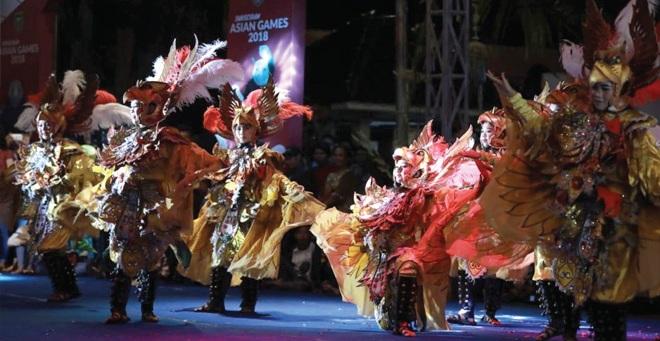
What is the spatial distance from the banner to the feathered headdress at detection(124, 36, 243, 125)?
7.52m

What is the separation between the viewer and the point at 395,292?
23.9 ft

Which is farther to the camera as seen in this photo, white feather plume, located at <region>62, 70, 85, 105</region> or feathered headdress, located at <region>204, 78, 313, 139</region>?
white feather plume, located at <region>62, 70, 85, 105</region>

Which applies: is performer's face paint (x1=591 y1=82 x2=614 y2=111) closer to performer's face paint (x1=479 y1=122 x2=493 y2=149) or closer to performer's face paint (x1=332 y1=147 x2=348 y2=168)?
performer's face paint (x1=479 y1=122 x2=493 y2=149)

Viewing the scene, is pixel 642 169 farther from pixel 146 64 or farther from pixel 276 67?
pixel 146 64

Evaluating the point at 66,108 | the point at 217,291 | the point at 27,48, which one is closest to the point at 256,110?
the point at 217,291

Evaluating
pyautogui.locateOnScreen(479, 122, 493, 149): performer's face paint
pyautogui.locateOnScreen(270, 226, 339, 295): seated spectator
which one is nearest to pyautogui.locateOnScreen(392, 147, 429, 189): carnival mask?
pyautogui.locateOnScreen(479, 122, 493, 149): performer's face paint

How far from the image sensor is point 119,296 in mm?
7508

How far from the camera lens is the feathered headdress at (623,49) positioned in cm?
561

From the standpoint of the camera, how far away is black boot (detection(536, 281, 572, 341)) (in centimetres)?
700

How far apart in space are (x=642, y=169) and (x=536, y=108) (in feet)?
1.91

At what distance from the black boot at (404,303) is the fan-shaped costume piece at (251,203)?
130 centimetres

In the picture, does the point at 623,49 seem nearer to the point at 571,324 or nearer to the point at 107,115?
the point at 571,324

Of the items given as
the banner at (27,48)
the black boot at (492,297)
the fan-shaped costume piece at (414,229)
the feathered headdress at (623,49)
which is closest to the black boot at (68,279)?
the fan-shaped costume piece at (414,229)

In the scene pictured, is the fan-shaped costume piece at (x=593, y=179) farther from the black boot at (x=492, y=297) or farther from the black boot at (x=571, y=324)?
the black boot at (x=492, y=297)
